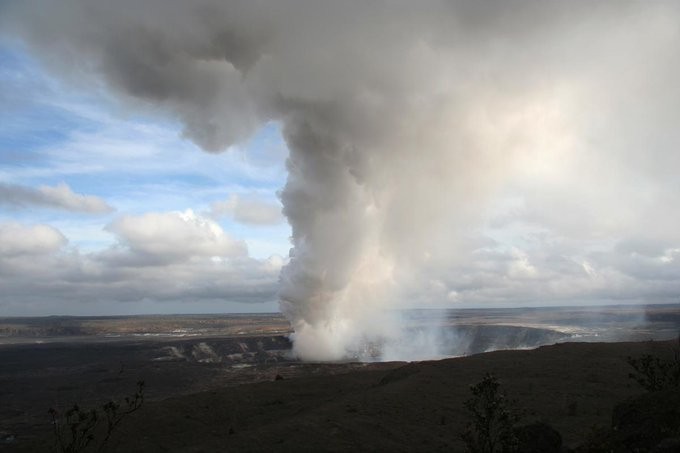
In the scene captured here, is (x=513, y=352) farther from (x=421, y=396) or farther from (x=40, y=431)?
(x=40, y=431)

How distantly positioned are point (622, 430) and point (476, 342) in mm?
96258

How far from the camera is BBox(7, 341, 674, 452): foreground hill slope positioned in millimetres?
23862

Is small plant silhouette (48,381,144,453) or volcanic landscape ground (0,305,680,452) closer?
small plant silhouette (48,381,144,453)

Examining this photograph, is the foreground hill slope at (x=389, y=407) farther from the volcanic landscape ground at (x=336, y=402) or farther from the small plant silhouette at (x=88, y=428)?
the small plant silhouette at (x=88, y=428)

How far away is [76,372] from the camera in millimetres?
70188

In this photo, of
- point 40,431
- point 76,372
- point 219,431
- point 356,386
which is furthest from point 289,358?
point 219,431

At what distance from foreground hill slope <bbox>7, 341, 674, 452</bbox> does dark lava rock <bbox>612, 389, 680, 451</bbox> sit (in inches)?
189

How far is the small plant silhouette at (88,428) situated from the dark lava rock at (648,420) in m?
14.4

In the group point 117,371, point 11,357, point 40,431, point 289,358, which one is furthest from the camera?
point 11,357

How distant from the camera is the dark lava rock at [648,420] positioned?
46.4ft

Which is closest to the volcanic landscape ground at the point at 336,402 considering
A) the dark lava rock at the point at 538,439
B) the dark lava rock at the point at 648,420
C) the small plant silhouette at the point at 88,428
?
the small plant silhouette at the point at 88,428

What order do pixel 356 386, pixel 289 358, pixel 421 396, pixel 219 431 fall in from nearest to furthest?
pixel 219 431 → pixel 421 396 → pixel 356 386 → pixel 289 358

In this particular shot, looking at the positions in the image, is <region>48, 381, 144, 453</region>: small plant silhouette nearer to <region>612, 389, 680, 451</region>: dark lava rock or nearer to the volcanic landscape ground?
the volcanic landscape ground

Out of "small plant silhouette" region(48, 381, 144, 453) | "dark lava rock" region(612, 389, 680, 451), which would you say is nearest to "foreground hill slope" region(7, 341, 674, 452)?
"small plant silhouette" region(48, 381, 144, 453)
